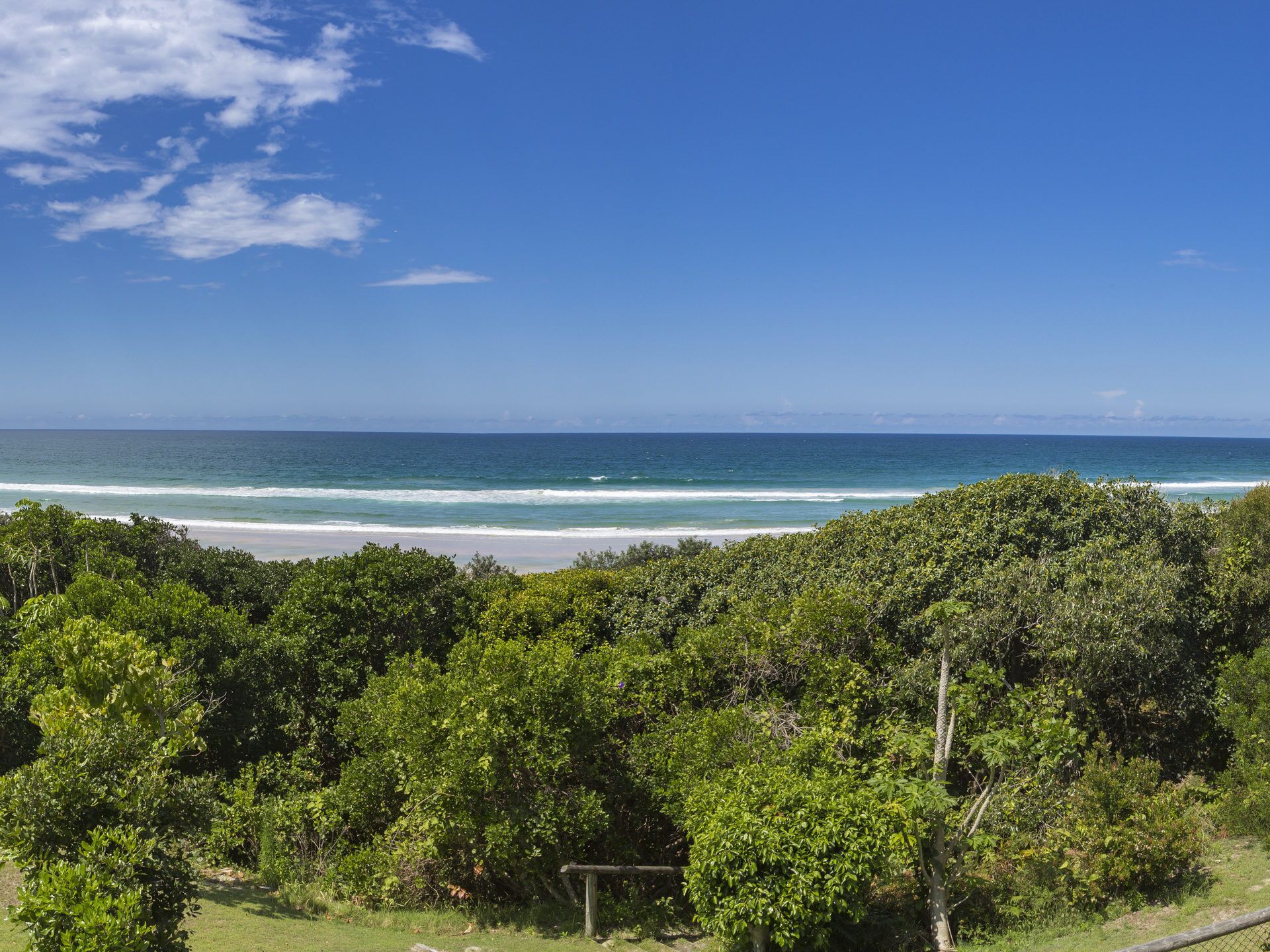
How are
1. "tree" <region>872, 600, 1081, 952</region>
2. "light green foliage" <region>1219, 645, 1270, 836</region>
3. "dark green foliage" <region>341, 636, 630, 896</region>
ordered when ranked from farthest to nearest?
"light green foliage" <region>1219, 645, 1270, 836</region>
"dark green foliage" <region>341, 636, 630, 896</region>
"tree" <region>872, 600, 1081, 952</region>

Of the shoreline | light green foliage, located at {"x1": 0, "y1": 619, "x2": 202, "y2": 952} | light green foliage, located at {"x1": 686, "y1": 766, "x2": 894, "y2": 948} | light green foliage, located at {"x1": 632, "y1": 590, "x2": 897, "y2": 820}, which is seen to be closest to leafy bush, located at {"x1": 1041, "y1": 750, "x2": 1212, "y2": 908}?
light green foliage, located at {"x1": 632, "y1": 590, "x2": 897, "y2": 820}

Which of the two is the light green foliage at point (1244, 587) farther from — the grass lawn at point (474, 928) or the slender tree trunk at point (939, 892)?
the slender tree trunk at point (939, 892)

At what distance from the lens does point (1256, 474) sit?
264 ft

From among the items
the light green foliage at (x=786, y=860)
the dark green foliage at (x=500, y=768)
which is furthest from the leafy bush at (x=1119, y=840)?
the dark green foliage at (x=500, y=768)

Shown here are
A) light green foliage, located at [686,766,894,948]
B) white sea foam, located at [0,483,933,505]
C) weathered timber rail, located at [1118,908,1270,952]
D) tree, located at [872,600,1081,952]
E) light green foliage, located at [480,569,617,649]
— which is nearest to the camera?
weathered timber rail, located at [1118,908,1270,952]

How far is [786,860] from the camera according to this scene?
7.11 meters

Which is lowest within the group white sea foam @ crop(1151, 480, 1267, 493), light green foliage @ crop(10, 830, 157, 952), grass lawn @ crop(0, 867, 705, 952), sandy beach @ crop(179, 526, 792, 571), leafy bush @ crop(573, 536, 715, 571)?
grass lawn @ crop(0, 867, 705, 952)

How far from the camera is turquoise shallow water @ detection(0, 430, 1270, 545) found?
4594 cm

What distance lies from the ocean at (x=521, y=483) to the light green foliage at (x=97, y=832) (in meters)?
11.0

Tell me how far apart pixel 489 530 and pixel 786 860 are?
35.4 metres

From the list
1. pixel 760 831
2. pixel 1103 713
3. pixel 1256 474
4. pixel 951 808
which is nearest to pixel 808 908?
pixel 760 831

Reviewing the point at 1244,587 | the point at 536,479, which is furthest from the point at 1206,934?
the point at 536,479

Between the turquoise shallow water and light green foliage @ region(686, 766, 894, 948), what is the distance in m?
10.6

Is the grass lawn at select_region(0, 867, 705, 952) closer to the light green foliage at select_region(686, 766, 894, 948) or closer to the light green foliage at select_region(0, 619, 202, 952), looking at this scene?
the light green foliage at select_region(0, 619, 202, 952)
